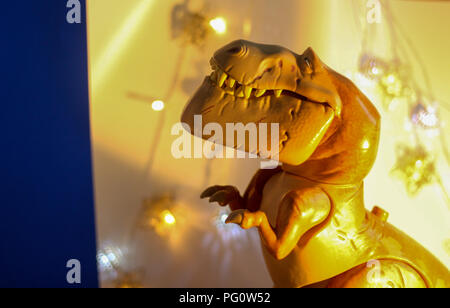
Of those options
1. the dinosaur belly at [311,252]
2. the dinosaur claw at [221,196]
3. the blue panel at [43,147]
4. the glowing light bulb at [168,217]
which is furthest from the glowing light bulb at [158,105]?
the dinosaur belly at [311,252]

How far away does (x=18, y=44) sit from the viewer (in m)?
1.16

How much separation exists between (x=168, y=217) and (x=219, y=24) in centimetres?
80

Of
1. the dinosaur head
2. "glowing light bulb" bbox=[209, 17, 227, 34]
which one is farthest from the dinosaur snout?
"glowing light bulb" bbox=[209, 17, 227, 34]

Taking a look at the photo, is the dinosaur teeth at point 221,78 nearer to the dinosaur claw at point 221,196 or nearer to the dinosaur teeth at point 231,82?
the dinosaur teeth at point 231,82

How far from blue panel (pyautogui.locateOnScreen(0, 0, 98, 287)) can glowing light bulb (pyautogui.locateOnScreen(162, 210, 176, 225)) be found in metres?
0.32

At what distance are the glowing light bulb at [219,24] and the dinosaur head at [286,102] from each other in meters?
0.84

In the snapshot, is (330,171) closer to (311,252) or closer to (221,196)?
(311,252)

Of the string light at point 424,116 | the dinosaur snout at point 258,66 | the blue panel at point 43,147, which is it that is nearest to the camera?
the dinosaur snout at point 258,66

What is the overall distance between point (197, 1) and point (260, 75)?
0.96m

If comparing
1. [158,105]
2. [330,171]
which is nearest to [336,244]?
[330,171]

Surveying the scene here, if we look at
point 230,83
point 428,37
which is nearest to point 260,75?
point 230,83

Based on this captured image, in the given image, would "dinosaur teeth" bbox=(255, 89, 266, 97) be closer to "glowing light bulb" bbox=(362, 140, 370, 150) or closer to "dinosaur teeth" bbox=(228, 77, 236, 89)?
"dinosaur teeth" bbox=(228, 77, 236, 89)

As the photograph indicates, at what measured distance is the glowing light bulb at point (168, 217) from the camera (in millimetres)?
1610

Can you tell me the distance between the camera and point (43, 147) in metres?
1.25
